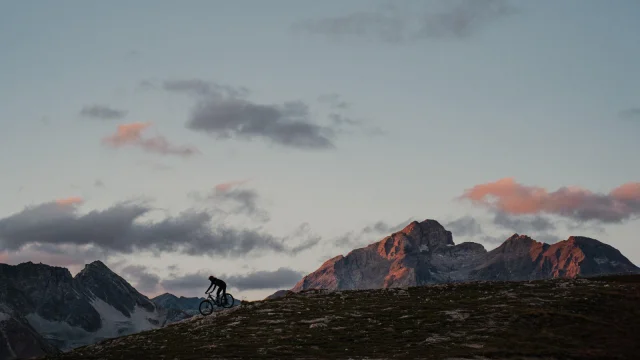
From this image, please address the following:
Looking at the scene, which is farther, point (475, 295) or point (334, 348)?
point (475, 295)

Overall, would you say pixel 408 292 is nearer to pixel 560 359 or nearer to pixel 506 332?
pixel 506 332

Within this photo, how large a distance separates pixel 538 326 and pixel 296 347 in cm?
2640

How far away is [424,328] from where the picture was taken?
82.6 m

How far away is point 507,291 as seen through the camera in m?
104

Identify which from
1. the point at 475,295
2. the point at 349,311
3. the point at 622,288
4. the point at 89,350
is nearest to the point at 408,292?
the point at 475,295

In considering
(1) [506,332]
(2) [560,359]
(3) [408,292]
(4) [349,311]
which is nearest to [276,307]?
(4) [349,311]

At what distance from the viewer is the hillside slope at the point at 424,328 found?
73.4 m

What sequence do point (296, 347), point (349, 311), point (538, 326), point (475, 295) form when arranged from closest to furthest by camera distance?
1. point (296, 347)
2. point (538, 326)
3. point (349, 311)
4. point (475, 295)

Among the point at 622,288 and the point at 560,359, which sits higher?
the point at 622,288

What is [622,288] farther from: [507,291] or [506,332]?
[506,332]

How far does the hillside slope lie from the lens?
241ft

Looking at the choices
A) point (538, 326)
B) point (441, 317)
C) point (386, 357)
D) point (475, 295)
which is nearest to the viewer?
point (386, 357)

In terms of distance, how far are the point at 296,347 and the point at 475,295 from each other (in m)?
35.5

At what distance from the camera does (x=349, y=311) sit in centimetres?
9500
